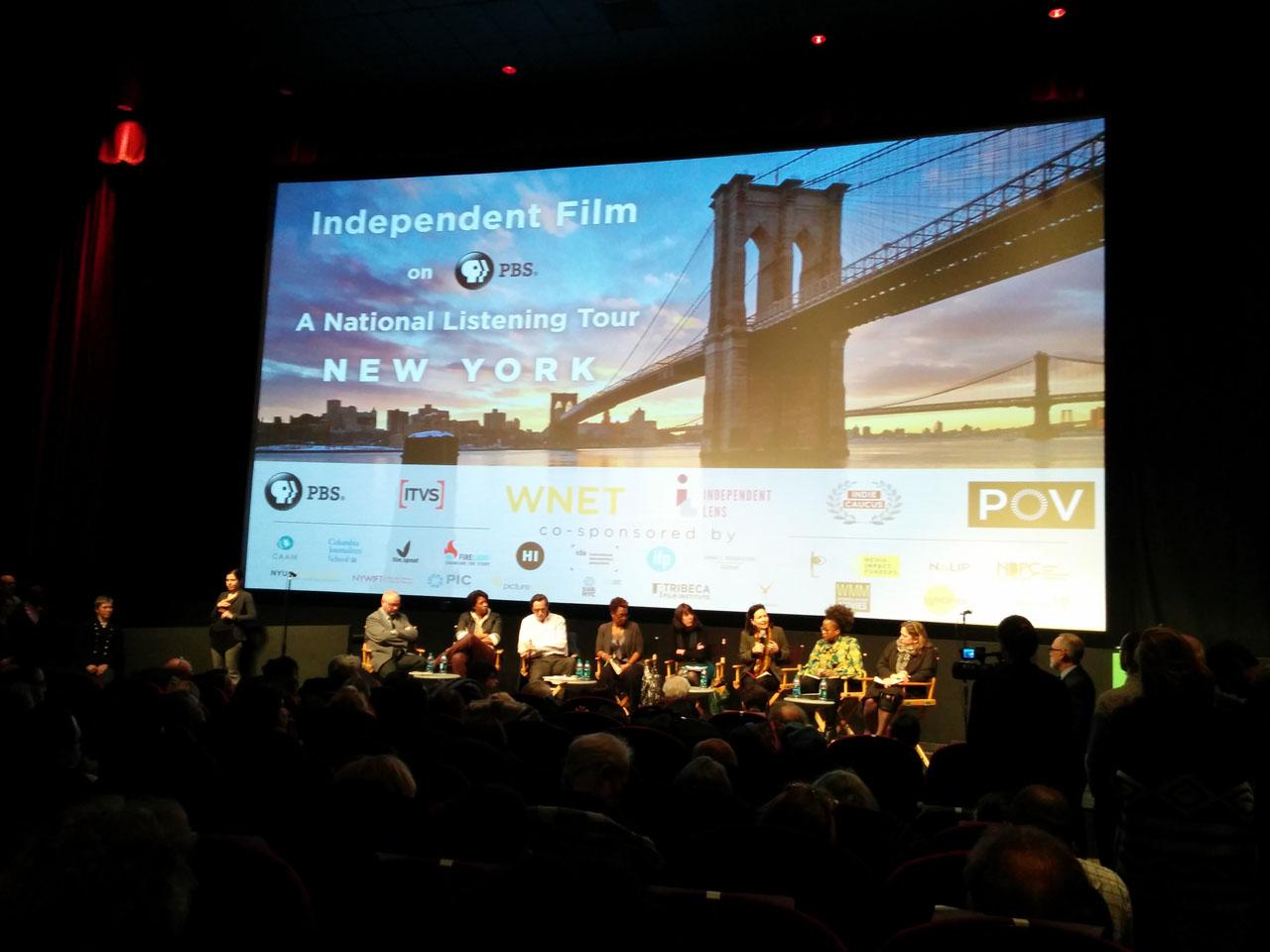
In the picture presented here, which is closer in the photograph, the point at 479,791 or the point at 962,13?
the point at 479,791

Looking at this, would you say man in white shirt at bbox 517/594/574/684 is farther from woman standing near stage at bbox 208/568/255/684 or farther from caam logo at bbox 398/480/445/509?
woman standing near stage at bbox 208/568/255/684

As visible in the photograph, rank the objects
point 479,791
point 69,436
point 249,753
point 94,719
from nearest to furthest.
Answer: point 479,791 → point 249,753 → point 94,719 → point 69,436

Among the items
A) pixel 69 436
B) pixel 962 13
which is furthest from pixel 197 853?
pixel 69 436

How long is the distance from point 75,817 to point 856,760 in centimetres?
332

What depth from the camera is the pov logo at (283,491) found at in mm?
10453

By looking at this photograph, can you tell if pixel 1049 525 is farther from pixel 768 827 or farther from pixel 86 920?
pixel 86 920

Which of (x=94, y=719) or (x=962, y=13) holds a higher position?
(x=962, y=13)

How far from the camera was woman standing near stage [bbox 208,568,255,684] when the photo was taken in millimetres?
9758

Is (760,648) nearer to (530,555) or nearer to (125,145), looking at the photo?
(530,555)

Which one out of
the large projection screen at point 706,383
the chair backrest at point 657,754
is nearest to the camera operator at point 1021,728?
the chair backrest at point 657,754

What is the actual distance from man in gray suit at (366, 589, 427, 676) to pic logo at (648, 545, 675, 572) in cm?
218

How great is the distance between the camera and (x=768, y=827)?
231cm

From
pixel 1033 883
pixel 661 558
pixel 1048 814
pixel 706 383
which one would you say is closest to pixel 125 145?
pixel 706 383

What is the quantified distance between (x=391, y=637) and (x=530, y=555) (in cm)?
142
